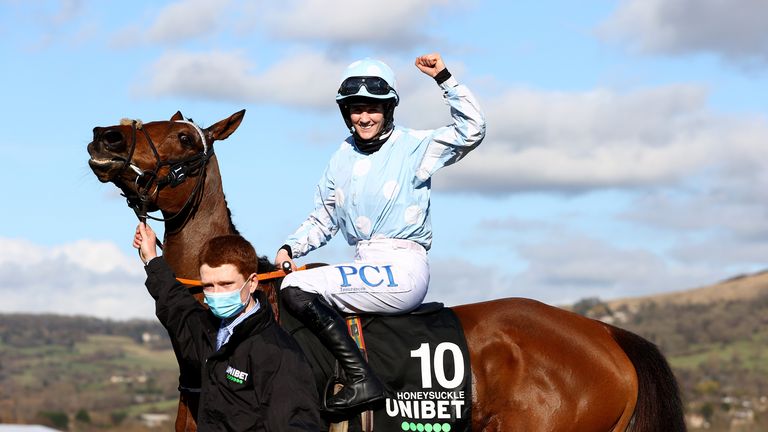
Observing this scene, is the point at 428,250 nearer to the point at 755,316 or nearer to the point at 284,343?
the point at 284,343

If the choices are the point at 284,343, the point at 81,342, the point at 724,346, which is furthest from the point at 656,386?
the point at 81,342

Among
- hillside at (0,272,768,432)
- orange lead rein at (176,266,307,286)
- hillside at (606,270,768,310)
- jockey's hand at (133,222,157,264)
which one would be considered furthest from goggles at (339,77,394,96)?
hillside at (606,270,768,310)

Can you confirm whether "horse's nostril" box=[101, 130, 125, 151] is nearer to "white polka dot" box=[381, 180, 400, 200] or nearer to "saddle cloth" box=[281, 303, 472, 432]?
"saddle cloth" box=[281, 303, 472, 432]

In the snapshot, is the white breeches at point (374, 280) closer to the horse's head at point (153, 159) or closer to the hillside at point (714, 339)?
the horse's head at point (153, 159)

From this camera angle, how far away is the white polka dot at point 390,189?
19.0 feet

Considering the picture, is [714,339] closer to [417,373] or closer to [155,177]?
[417,373]

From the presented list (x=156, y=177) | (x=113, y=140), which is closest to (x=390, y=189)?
(x=156, y=177)

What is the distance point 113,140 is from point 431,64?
6.26 ft

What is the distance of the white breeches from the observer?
5.76 metres

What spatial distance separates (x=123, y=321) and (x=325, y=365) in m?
68.8

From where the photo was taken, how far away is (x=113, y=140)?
227 inches

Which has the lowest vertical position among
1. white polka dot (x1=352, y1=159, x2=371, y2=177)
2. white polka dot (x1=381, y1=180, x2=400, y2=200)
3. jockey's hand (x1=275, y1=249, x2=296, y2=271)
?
jockey's hand (x1=275, y1=249, x2=296, y2=271)

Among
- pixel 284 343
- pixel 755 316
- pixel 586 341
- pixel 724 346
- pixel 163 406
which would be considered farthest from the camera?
→ pixel 755 316

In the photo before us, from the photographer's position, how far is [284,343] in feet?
14.2
